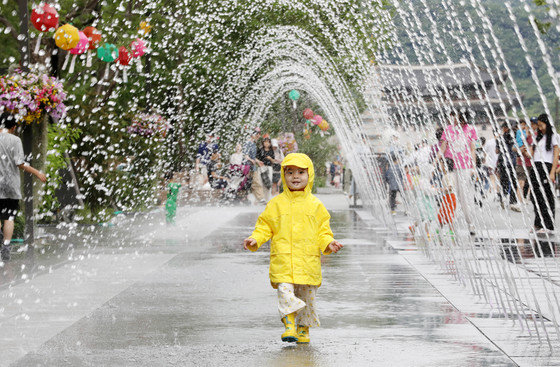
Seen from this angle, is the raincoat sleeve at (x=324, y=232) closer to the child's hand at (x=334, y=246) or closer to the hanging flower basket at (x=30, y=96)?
the child's hand at (x=334, y=246)

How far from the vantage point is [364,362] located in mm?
5641

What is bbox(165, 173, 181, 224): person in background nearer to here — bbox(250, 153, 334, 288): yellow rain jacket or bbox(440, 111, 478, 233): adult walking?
bbox(440, 111, 478, 233): adult walking

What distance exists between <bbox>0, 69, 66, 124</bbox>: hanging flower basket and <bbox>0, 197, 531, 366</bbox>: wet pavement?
2099mm

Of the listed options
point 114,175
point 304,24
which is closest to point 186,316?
point 114,175

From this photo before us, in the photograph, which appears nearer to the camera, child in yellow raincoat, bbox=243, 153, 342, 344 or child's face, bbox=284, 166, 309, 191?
child in yellow raincoat, bbox=243, 153, 342, 344

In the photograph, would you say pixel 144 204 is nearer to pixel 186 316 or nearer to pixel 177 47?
pixel 177 47

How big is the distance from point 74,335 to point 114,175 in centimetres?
1408

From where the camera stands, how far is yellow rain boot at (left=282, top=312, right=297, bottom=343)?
6176 mm

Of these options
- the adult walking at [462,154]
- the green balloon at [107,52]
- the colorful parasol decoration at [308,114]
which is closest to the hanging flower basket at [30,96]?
the green balloon at [107,52]

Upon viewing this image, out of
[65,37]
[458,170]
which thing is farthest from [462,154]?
[65,37]

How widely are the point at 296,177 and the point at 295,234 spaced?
398mm

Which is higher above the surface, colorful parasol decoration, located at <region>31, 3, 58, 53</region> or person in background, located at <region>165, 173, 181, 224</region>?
colorful parasol decoration, located at <region>31, 3, 58, 53</region>

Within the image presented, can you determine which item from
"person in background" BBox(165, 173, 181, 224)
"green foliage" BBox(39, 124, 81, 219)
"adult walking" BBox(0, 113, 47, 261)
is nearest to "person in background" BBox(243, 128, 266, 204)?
"person in background" BBox(165, 173, 181, 224)

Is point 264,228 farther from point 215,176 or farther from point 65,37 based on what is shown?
point 215,176
